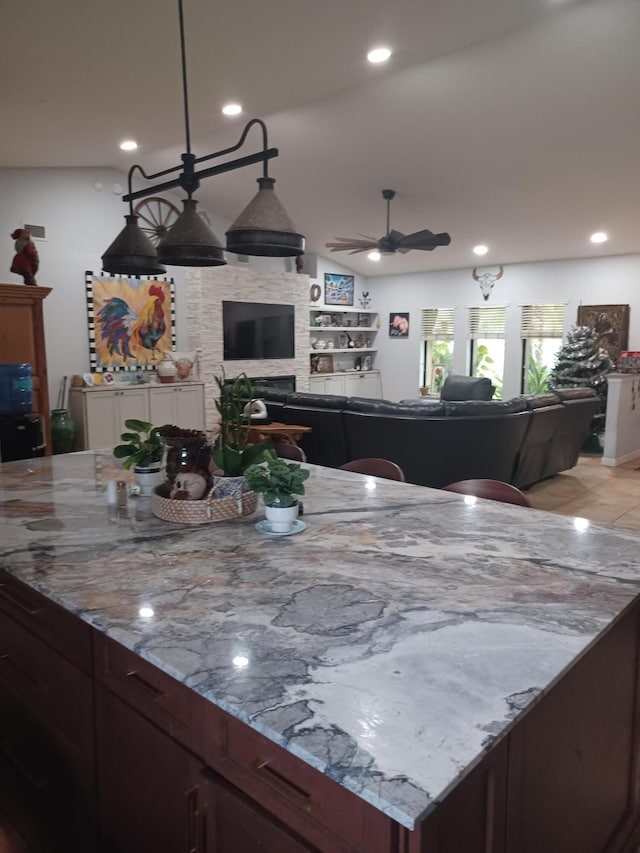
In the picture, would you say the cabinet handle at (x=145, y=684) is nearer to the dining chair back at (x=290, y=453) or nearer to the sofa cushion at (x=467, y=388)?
the dining chair back at (x=290, y=453)

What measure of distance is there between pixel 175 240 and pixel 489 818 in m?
1.98

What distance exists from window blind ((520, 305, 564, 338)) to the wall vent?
661cm

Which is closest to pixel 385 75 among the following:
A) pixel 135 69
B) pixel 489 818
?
pixel 135 69

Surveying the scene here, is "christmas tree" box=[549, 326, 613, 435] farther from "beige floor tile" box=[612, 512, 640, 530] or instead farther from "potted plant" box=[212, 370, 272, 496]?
"potted plant" box=[212, 370, 272, 496]

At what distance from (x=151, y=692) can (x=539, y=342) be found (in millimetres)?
9055

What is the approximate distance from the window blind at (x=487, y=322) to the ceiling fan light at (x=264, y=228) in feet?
26.7

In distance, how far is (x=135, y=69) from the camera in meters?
3.83

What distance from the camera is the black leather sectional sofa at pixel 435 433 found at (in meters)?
5.12

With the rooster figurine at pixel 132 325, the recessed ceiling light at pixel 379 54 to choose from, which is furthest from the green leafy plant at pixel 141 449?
the rooster figurine at pixel 132 325

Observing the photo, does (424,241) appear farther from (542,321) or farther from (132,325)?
(132,325)

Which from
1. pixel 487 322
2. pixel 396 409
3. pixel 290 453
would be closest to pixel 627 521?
pixel 396 409

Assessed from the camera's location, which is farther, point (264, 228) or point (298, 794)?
point (264, 228)

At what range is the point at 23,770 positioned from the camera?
174 cm

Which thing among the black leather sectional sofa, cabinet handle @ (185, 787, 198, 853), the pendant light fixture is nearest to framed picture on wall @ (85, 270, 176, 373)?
the black leather sectional sofa
